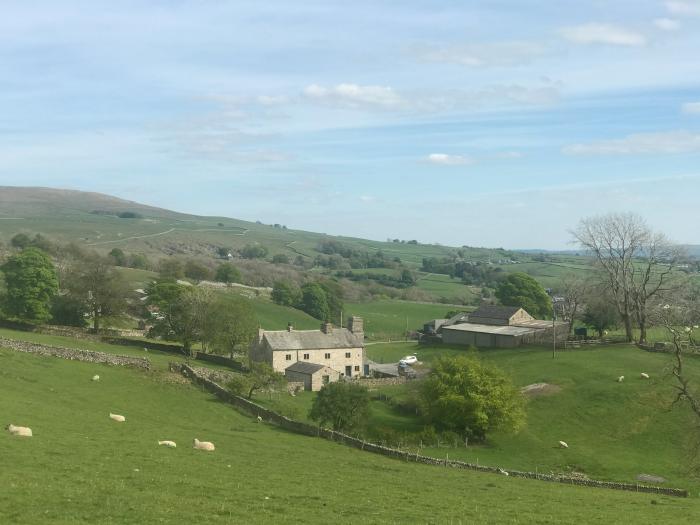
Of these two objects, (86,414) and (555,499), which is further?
(86,414)

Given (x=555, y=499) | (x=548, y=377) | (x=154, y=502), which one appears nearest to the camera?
(x=154, y=502)

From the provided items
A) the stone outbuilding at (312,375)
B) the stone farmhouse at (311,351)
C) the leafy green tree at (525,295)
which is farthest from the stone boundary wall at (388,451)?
the leafy green tree at (525,295)

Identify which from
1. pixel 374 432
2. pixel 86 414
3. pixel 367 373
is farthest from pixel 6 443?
pixel 367 373

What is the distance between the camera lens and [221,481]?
28703 millimetres

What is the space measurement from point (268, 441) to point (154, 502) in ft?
71.7

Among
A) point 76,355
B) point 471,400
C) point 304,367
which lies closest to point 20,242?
point 76,355

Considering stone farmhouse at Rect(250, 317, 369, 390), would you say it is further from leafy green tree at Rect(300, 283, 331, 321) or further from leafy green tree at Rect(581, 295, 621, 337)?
leafy green tree at Rect(300, 283, 331, 321)

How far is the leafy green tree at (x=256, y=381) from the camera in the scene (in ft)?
202

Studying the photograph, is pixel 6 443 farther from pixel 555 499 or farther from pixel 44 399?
pixel 555 499

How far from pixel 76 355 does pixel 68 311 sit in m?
26.9

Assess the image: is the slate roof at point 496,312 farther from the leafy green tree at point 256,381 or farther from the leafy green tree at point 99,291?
the leafy green tree at point 99,291

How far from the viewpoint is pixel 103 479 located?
26344 mm

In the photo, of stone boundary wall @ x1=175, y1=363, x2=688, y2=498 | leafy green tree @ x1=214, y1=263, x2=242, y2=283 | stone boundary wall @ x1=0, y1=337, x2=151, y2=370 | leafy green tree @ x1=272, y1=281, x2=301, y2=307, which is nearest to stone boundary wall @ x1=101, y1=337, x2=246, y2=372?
stone boundary wall @ x1=0, y1=337, x2=151, y2=370

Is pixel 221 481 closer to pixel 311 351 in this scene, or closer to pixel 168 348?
pixel 311 351
